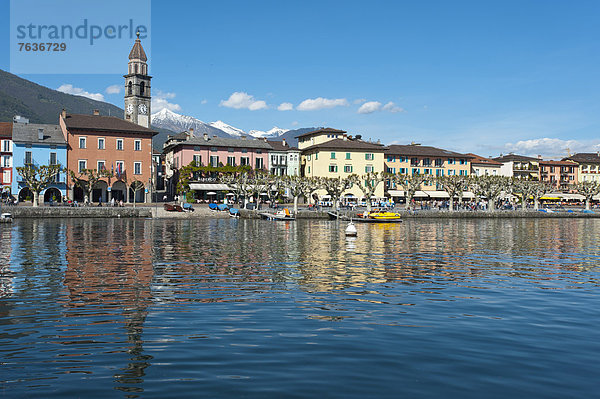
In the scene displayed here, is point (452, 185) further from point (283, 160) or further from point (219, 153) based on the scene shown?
point (219, 153)

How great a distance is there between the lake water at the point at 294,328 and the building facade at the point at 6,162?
58646 millimetres

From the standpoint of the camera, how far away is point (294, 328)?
1440 cm

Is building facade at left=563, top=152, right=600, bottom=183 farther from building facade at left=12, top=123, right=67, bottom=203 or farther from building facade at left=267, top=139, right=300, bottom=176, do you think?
building facade at left=12, top=123, right=67, bottom=203

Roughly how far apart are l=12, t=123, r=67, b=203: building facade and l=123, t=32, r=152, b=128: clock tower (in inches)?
1713

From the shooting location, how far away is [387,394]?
32.2ft

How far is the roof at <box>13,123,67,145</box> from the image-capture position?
82.1m

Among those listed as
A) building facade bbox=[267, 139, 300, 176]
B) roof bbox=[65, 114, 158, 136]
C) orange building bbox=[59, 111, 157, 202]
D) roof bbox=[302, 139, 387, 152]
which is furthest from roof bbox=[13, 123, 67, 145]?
roof bbox=[302, 139, 387, 152]

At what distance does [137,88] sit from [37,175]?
5111cm

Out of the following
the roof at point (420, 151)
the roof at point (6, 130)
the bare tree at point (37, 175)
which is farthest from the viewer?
the roof at point (420, 151)

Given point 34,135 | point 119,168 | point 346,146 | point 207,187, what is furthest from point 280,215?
point 34,135

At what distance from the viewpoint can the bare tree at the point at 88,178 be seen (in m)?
82.4

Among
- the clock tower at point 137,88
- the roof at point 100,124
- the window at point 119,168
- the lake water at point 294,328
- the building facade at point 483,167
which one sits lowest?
the lake water at point 294,328

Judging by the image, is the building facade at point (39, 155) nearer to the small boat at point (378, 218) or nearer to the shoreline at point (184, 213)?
the shoreline at point (184, 213)

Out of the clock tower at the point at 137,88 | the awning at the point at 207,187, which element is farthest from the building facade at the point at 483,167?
the clock tower at the point at 137,88
